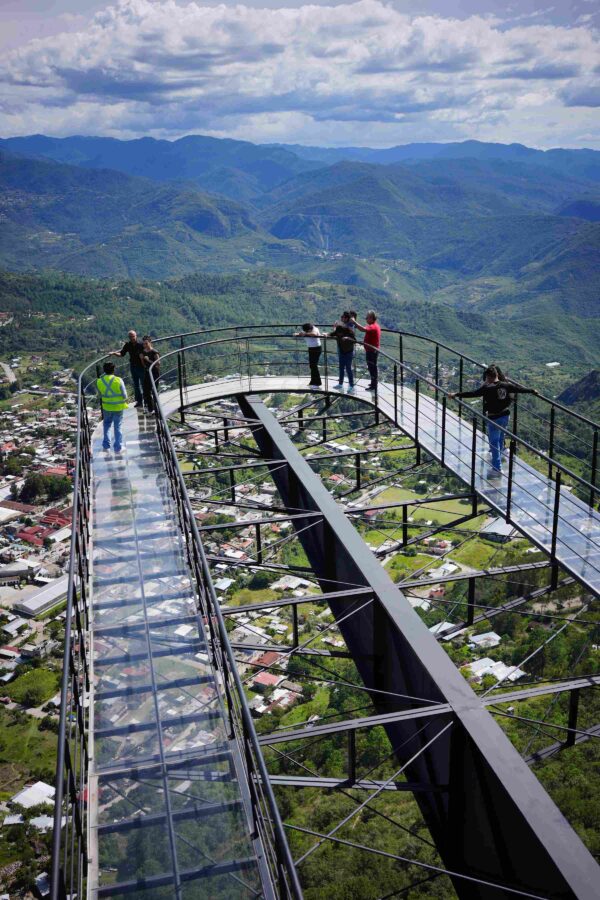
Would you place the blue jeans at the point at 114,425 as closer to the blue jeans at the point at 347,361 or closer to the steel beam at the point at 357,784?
the blue jeans at the point at 347,361

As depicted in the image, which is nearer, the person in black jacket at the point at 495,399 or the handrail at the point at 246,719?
the handrail at the point at 246,719

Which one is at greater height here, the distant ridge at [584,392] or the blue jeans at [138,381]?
the blue jeans at [138,381]

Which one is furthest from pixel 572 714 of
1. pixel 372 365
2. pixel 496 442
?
pixel 372 365

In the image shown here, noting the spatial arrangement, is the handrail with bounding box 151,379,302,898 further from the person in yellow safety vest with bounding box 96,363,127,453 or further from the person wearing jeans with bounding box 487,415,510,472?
the person wearing jeans with bounding box 487,415,510,472

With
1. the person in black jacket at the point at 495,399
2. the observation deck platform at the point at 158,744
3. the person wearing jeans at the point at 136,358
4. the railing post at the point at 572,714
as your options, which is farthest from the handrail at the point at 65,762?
the person wearing jeans at the point at 136,358

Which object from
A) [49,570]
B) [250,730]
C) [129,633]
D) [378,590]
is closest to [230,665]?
[250,730]

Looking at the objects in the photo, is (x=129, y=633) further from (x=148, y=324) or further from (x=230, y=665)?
(x=148, y=324)
